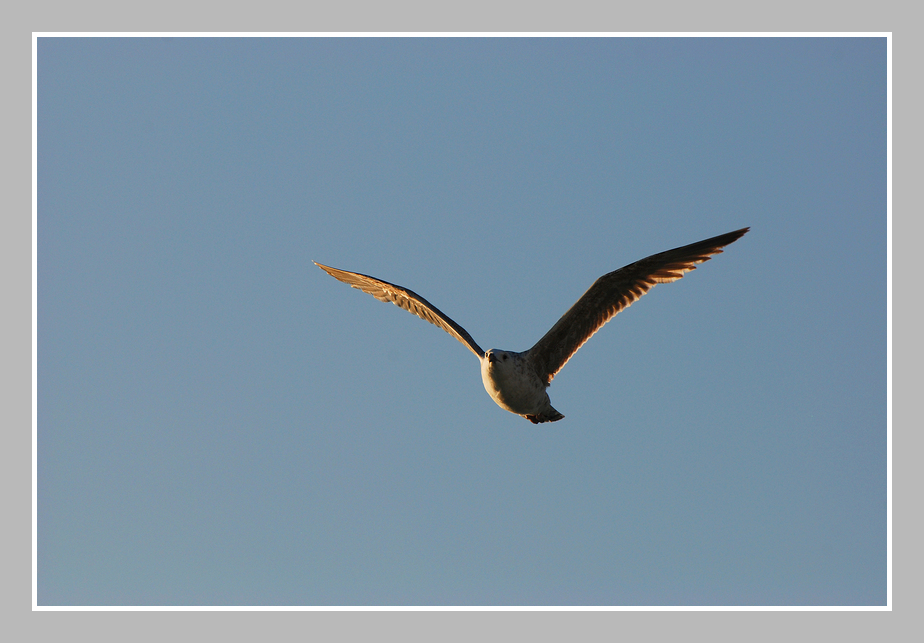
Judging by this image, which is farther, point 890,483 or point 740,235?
point 890,483

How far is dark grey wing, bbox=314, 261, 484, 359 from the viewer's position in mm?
12320

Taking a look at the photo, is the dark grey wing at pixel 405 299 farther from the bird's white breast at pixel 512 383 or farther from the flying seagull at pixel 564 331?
the bird's white breast at pixel 512 383

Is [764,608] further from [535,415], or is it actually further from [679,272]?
[679,272]

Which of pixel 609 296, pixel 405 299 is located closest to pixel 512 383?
pixel 609 296

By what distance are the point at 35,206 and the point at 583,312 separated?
9347 mm

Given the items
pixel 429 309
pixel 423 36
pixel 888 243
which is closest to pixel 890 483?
pixel 888 243

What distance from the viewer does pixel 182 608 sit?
12.7 meters

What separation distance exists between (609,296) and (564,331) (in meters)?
0.92

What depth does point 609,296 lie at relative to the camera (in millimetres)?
11797

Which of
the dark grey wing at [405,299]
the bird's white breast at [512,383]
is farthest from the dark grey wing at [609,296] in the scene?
the dark grey wing at [405,299]

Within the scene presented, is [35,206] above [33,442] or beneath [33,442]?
above

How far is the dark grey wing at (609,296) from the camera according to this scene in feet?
36.6

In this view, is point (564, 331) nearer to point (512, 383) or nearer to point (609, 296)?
point (609, 296)

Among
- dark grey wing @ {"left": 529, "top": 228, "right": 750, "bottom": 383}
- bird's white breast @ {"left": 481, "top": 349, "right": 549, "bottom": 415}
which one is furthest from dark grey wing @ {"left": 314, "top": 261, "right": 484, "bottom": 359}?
dark grey wing @ {"left": 529, "top": 228, "right": 750, "bottom": 383}
